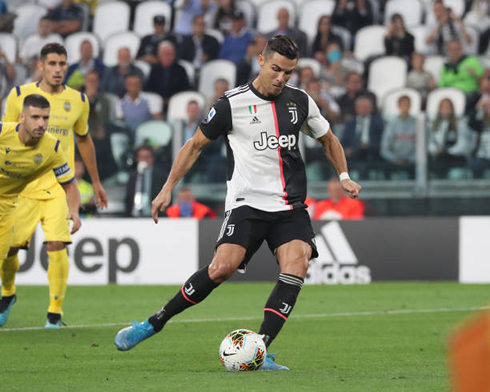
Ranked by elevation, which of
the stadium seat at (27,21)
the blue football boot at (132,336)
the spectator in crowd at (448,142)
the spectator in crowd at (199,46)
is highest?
the stadium seat at (27,21)

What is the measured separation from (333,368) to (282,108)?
1.70 metres

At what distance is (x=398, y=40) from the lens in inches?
711

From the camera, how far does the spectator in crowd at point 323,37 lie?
18.2 m

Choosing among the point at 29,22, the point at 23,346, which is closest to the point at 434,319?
the point at 23,346

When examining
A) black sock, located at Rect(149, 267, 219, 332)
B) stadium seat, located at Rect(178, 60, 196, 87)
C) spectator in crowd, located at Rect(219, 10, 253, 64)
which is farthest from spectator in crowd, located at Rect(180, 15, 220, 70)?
black sock, located at Rect(149, 267, 219, 332)

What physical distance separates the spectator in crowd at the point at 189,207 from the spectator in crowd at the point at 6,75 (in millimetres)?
5184

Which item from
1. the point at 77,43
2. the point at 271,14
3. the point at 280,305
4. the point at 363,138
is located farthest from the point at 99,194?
the point at 271,14

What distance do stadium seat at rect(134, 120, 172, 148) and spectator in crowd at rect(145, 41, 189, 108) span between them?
3.00 meters

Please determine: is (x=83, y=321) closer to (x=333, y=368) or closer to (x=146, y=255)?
(x=333, y=368)

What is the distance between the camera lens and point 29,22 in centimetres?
2034

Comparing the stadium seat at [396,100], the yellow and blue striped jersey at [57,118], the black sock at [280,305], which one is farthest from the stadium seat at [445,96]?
the black sock at [280,305]

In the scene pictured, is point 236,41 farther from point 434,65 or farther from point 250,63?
point 434,65

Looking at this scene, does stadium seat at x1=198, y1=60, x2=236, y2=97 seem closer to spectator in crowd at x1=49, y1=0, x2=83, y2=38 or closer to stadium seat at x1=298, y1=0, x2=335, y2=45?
stadium seat at x1=298, y1=0, x2=335, y2=45

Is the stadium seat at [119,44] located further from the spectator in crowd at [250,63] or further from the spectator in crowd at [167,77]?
the spectator in crowd at [250,63]
